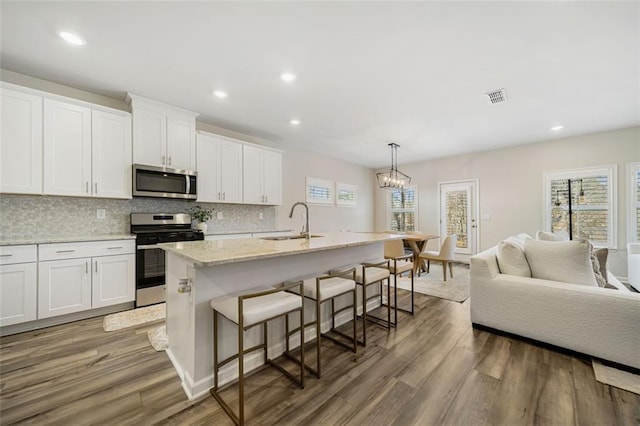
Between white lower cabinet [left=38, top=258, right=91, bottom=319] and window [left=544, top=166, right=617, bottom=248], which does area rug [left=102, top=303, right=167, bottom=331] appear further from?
window [left=544, top=166, right=617, bottom=248]

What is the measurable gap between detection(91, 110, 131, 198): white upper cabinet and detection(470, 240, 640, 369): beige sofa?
417 cm

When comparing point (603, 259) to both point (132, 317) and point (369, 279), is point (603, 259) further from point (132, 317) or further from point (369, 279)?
point (132, 317)

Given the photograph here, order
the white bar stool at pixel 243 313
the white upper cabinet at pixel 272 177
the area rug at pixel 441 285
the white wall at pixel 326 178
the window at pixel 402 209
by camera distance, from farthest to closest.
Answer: the window at pixel 402 209 → the white wall at pixel 326 178 → the white upper cabinet at pixel 272 177 → the area rug at pixel 441 285 → the white bar stool at pixel 243 313

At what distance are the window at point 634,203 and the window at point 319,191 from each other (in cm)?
531

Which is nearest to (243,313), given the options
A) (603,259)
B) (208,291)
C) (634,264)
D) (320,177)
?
(208,291)

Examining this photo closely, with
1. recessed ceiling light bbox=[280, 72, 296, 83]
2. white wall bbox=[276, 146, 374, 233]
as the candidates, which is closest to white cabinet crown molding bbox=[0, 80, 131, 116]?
recessed ceiling light bbox=[280, 72, 296, 83]

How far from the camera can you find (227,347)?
1.72m

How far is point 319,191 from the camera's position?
5992 millimetres

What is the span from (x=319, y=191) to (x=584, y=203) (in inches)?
200

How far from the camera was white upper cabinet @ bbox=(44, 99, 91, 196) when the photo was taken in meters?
2.65

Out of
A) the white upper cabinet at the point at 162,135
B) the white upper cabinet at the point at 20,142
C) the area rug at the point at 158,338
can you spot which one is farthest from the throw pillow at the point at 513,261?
the white upper cabinet at the point at 20,142

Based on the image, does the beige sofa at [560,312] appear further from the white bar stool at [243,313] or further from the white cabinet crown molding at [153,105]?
the white cabinet crown molding at [153,105]

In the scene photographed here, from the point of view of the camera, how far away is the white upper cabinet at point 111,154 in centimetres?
291

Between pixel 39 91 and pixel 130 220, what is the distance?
1.59 metres
